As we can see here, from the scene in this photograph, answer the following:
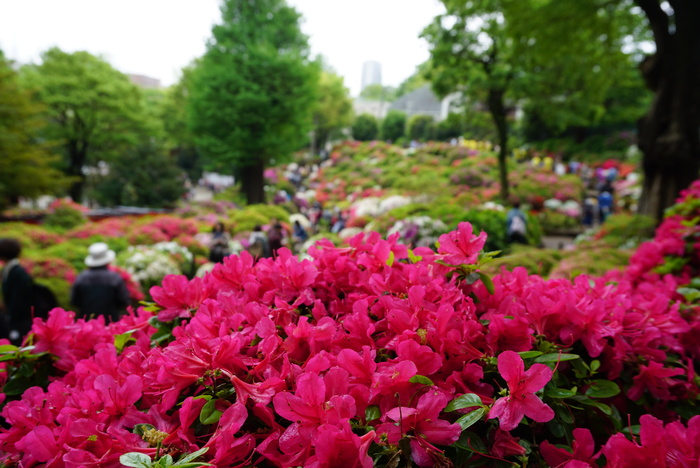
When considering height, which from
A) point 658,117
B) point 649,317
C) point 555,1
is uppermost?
point 555,1

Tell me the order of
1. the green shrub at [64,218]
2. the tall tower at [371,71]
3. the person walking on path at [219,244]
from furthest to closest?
the tall tower at [371,71], the green shrub at [64,218], the person walking on path at [219,244]

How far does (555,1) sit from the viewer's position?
7820 millimetres

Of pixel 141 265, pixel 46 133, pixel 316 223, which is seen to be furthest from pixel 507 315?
pixel 46 133

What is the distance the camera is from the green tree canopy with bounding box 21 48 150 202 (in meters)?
24.3

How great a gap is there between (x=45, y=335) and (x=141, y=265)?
7.26 m

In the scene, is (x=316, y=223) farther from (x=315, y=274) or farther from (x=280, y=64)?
(x=315, y=274)

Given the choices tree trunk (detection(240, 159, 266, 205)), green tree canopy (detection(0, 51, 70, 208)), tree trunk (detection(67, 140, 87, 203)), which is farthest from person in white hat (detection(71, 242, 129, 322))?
tree trunk (detection(67, 140, 87, 203))

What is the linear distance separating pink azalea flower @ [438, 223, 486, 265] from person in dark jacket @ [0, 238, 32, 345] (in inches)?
185

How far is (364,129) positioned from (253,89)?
30740 mm

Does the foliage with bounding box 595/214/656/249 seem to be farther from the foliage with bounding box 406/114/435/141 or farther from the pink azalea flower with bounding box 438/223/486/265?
the foliage with bounding box 406/114/435/141

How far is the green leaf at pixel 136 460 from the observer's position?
0.85m

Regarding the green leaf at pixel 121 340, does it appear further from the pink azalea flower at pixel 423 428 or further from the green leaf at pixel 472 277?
the green leaf at pixel 472 277

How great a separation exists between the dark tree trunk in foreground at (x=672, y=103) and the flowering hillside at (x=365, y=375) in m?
7.69

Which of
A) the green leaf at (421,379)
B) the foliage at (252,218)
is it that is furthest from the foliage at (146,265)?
the green leaf at (421,379)
